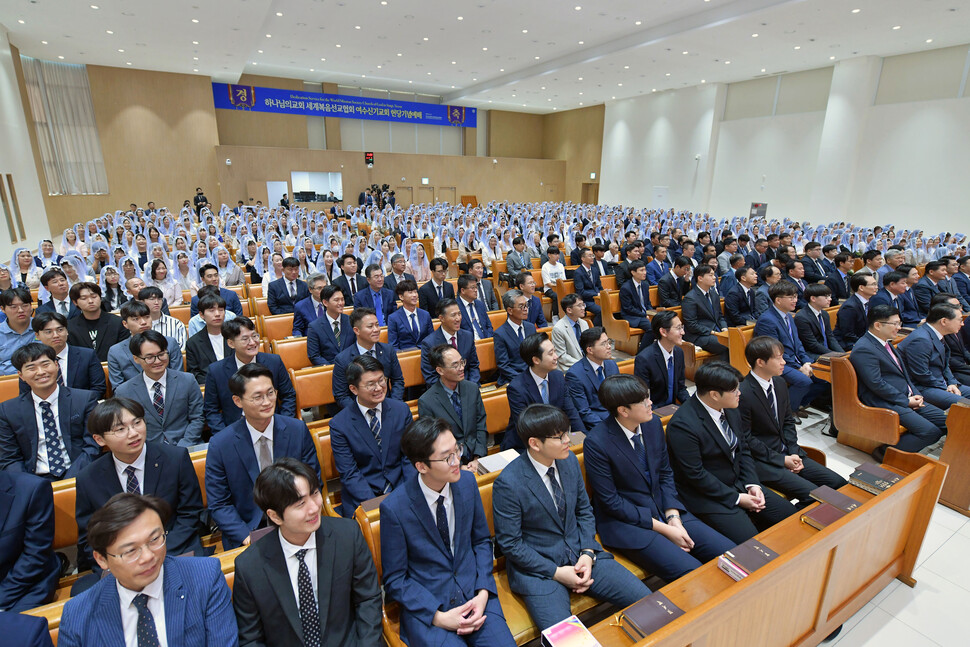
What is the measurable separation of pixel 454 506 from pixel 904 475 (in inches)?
94.5

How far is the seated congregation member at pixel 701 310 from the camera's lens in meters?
5.43

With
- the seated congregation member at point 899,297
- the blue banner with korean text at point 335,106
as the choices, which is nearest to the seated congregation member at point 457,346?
the seated congregation member at point 899,297

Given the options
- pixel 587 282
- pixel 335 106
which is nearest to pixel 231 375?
pixel 587 282

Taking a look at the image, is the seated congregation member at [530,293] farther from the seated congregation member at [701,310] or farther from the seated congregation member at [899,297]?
the seated congregation member at [899,297]

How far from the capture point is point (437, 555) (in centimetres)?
196

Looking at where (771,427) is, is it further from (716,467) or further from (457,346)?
(457,346)

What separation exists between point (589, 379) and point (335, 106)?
21907 mm

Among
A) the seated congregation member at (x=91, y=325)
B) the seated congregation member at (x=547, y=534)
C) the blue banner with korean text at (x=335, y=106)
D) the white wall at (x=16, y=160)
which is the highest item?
the blue banner with korean text at (x=335, y=106)

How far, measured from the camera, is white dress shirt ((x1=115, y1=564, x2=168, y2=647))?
4.82 ft

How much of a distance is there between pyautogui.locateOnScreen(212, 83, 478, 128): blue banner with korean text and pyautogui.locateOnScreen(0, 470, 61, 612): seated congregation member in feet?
70.1

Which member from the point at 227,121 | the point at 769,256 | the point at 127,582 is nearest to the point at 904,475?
the point at 127,582

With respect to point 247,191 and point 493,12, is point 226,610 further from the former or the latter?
point 247,191

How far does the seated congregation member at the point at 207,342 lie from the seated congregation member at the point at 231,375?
606 millimetres

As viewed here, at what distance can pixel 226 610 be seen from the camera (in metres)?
1.60
